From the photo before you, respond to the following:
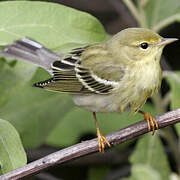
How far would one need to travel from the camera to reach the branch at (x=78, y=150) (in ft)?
6.84

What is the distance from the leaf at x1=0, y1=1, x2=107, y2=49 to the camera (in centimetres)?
246

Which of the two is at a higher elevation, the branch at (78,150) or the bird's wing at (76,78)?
the bird's wing at (76,78)

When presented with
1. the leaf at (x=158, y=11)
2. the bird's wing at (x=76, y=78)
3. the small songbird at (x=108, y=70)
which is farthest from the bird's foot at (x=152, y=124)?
the leaf at (x=158, y=11)

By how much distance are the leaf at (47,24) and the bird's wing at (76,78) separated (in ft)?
1.14

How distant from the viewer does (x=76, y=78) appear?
299cm

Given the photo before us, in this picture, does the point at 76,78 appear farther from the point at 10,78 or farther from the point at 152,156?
the point at 152,156

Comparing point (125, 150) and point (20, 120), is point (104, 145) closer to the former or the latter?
point (20, 120)

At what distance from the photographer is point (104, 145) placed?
253 centimetres

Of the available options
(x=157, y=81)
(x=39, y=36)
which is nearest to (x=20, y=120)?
(x=39, y=36)

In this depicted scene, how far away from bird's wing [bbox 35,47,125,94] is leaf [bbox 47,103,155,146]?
0.75 m

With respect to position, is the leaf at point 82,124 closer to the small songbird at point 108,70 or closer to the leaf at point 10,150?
the small songbird at point 108,70

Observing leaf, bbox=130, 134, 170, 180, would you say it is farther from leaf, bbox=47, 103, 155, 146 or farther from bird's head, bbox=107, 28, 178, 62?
bird's head, bbox=107, 28, 178, 62

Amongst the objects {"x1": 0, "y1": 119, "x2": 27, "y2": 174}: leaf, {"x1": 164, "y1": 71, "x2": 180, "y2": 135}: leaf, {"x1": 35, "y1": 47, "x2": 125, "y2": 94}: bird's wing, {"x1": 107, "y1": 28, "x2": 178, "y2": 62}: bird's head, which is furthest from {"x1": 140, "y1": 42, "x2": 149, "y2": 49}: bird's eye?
{"x1": 0, "y1": 119, "x2": 27, "y2": 174}: leaf

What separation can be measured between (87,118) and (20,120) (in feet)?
2.19
